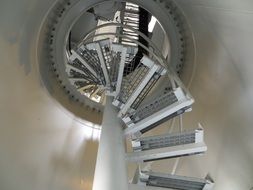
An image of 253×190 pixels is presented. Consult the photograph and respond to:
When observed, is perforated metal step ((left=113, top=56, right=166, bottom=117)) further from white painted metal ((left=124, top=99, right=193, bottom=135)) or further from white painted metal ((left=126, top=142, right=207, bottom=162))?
white painted metal ((left=126, top=142, right=207, bottom=162))

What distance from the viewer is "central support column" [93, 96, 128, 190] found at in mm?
1553

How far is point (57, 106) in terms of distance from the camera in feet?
7.75

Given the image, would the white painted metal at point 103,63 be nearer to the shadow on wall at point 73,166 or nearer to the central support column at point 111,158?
the central support column at point 111,158

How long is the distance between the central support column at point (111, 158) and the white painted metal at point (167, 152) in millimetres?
96

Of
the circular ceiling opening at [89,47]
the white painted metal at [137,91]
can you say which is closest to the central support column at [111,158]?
the white painted metal at [137,91]

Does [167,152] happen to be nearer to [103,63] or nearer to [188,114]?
[188,114]

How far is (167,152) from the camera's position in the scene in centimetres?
177

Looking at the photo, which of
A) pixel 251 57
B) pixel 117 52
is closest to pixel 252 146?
pixel 251 57

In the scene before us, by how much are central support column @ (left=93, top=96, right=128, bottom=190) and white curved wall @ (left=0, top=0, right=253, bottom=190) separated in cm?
46

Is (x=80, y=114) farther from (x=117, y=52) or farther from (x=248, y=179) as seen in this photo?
(x=248, y=179)

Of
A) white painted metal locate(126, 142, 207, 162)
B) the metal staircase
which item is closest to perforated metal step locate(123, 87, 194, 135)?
the metal staircase

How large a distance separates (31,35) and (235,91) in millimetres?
1237

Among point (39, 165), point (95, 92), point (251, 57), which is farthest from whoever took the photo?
point (95, 92)

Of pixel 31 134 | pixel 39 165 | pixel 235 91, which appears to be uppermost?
pixel 235 91
